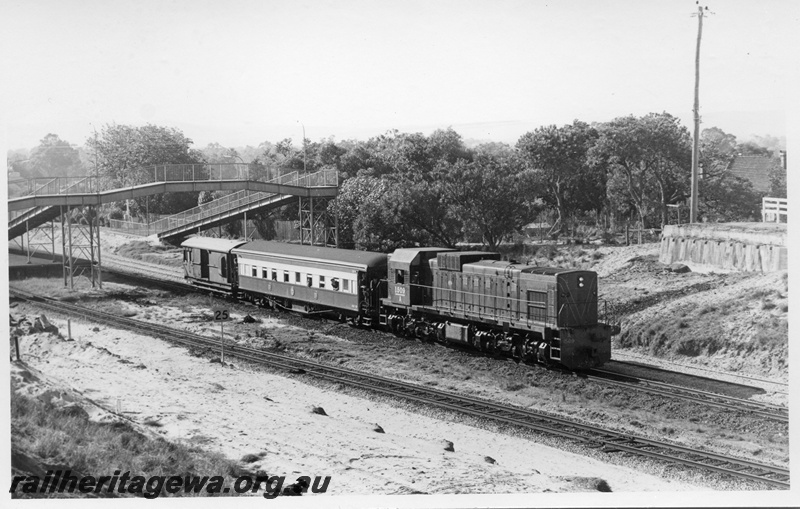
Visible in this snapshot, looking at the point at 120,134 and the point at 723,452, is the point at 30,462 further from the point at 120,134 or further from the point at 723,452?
the point at 120,134

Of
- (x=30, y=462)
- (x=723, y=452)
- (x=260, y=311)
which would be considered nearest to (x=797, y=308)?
(x=723, y=452)

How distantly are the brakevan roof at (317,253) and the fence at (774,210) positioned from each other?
15.0m

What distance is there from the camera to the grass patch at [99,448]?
14.2 m

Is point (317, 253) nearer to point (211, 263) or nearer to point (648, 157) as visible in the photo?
point (211, 263)

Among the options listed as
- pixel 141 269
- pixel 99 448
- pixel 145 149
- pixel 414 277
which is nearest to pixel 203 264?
pixel 141 269

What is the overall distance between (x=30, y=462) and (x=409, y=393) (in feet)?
28.6

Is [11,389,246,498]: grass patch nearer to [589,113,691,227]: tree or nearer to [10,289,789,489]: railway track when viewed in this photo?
[10,289,789,489]: railway track

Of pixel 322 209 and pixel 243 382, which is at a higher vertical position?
pixel 322 209

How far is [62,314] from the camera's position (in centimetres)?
2819

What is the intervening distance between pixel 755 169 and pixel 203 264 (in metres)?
26.1

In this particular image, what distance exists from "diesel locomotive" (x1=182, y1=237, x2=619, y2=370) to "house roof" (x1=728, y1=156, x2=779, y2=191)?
16.2 m

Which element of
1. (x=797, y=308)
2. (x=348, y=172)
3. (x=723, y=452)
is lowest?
(x=723, y=452)

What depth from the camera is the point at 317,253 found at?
94.0 feet

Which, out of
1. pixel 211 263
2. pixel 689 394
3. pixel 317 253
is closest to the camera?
pixel 689 394
